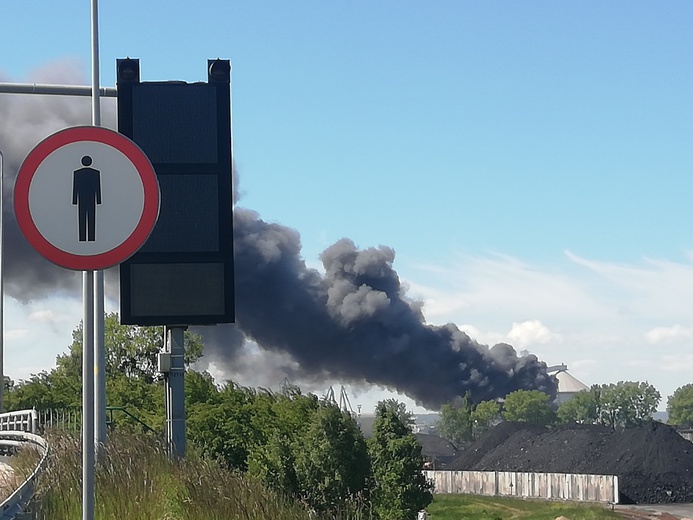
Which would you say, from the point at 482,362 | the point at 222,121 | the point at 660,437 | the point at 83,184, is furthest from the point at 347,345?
the point at 83,184

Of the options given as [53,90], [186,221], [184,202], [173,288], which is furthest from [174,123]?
[53,90]

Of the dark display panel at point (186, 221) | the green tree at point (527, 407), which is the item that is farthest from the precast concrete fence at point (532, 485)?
the dark display panel at point (186, 221)

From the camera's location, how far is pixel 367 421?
115 m

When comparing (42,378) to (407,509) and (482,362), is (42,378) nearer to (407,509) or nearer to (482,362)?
(407,509)

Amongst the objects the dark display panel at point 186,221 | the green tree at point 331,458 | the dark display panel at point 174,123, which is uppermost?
the dark display panel at point 174,123

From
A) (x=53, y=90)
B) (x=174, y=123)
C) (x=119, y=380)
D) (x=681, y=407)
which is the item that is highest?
(x=53, y=90)

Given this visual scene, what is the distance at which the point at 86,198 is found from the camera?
4922 mm

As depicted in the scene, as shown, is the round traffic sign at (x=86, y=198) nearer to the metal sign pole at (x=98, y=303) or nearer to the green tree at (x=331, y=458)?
the metal sign pole at (x=98, y=303)

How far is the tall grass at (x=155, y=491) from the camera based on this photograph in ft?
23.8

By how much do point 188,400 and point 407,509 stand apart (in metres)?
9.43

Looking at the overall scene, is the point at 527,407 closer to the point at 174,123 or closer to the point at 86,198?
the point at 174,123

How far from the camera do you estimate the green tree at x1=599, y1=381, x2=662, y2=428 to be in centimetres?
15025

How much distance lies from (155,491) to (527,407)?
120m

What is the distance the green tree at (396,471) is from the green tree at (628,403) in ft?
346
